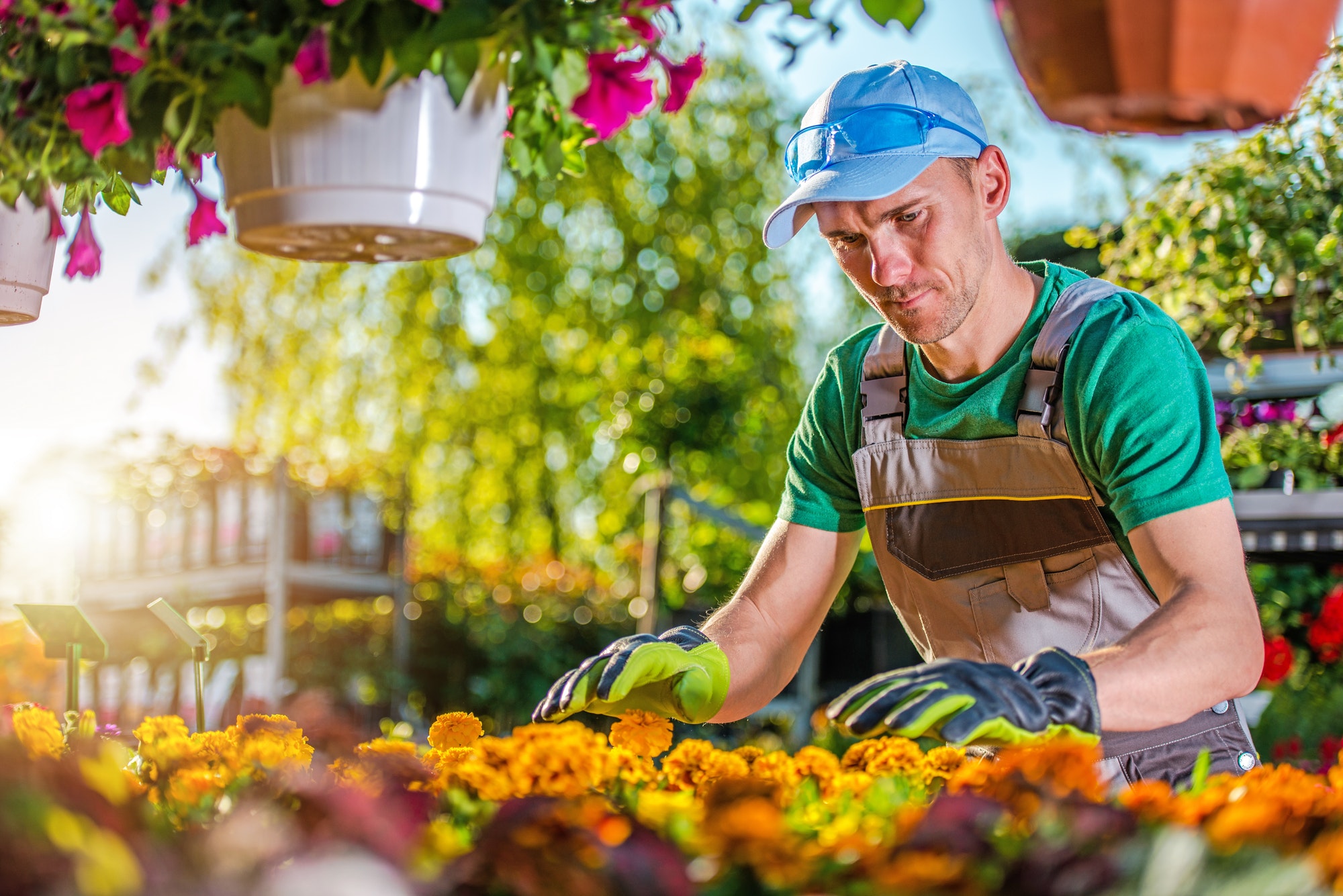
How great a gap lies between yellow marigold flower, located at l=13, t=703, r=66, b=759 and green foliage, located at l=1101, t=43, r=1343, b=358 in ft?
9.61

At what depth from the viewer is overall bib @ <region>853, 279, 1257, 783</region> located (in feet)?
5.19

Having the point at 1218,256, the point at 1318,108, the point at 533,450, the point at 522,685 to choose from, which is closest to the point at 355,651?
the point at 522,685

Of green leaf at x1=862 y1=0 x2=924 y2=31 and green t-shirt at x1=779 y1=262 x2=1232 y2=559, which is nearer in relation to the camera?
green leaf at x1=862 y1=0 x2=924 y2=31

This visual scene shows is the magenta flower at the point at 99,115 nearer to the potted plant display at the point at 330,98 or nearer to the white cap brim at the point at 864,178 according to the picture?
the potted plant display at the point at 330,98

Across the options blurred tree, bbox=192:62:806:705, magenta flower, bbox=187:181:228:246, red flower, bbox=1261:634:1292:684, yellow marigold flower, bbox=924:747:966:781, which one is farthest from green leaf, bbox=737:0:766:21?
blurred tree, bbox=192:62:806:705

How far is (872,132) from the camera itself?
5.27 feet

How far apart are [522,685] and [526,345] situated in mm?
3420

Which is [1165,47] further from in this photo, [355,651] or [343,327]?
[343,327]

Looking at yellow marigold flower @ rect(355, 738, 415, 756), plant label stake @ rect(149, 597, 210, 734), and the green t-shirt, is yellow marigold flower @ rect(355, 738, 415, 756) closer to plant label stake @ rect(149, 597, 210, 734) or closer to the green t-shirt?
plant label stake @ rect(149, 597, 210, 734)

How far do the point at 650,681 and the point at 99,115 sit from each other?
770mm

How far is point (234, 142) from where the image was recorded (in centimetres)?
101

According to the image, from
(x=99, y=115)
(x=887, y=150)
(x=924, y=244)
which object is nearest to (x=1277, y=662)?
(x=924, y=244)

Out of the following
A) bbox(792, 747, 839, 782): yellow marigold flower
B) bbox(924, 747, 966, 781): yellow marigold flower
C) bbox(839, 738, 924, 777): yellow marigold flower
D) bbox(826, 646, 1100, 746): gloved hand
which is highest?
bbox(826, 646, 1100, 746): gloved hand

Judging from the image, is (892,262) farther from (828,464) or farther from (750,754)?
(750,754)
